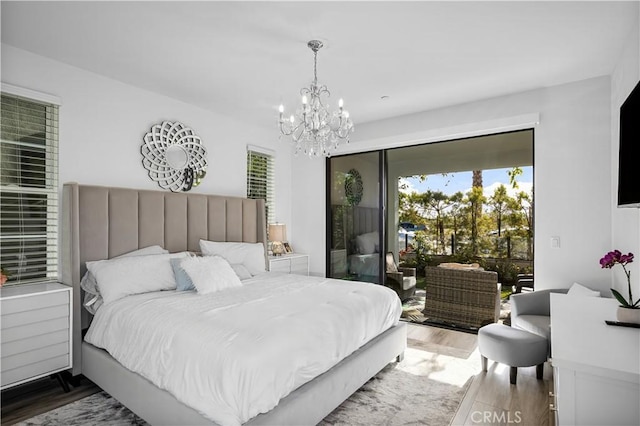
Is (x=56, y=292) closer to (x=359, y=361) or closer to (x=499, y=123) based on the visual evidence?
(x=359, y=361)

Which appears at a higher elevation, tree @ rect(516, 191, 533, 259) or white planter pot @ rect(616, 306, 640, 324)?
tree @ rect(516, 191, 533, 259)

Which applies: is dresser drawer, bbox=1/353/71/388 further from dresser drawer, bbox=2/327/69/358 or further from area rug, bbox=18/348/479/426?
area rug, bbox=18/348/479/426

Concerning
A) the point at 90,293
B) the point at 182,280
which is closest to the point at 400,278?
the point at 182,280

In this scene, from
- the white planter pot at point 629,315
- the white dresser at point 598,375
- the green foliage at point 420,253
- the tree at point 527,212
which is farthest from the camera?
the green foliage at point 420,253

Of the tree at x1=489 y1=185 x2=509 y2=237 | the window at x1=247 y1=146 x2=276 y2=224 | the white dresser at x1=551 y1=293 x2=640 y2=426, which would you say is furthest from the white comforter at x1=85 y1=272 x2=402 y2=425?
the tree at x1=489 y1=185 x2=509 y2=237

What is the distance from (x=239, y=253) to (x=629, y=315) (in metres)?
3.23

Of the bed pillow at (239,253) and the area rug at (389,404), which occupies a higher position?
the bed pillow at (239,253)

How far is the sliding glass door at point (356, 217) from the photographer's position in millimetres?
4879

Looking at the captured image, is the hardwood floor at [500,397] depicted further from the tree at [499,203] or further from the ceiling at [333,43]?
the ceiling at [333,43]

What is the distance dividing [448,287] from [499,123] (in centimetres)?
203

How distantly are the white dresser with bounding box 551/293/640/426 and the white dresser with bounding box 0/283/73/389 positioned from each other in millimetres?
3188

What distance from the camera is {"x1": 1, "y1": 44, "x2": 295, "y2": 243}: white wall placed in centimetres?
288

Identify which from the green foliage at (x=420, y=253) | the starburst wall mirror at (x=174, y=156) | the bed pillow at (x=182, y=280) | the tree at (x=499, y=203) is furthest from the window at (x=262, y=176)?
the tree at (x=499, y=203)

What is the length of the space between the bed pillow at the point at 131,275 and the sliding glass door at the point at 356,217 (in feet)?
8.73
